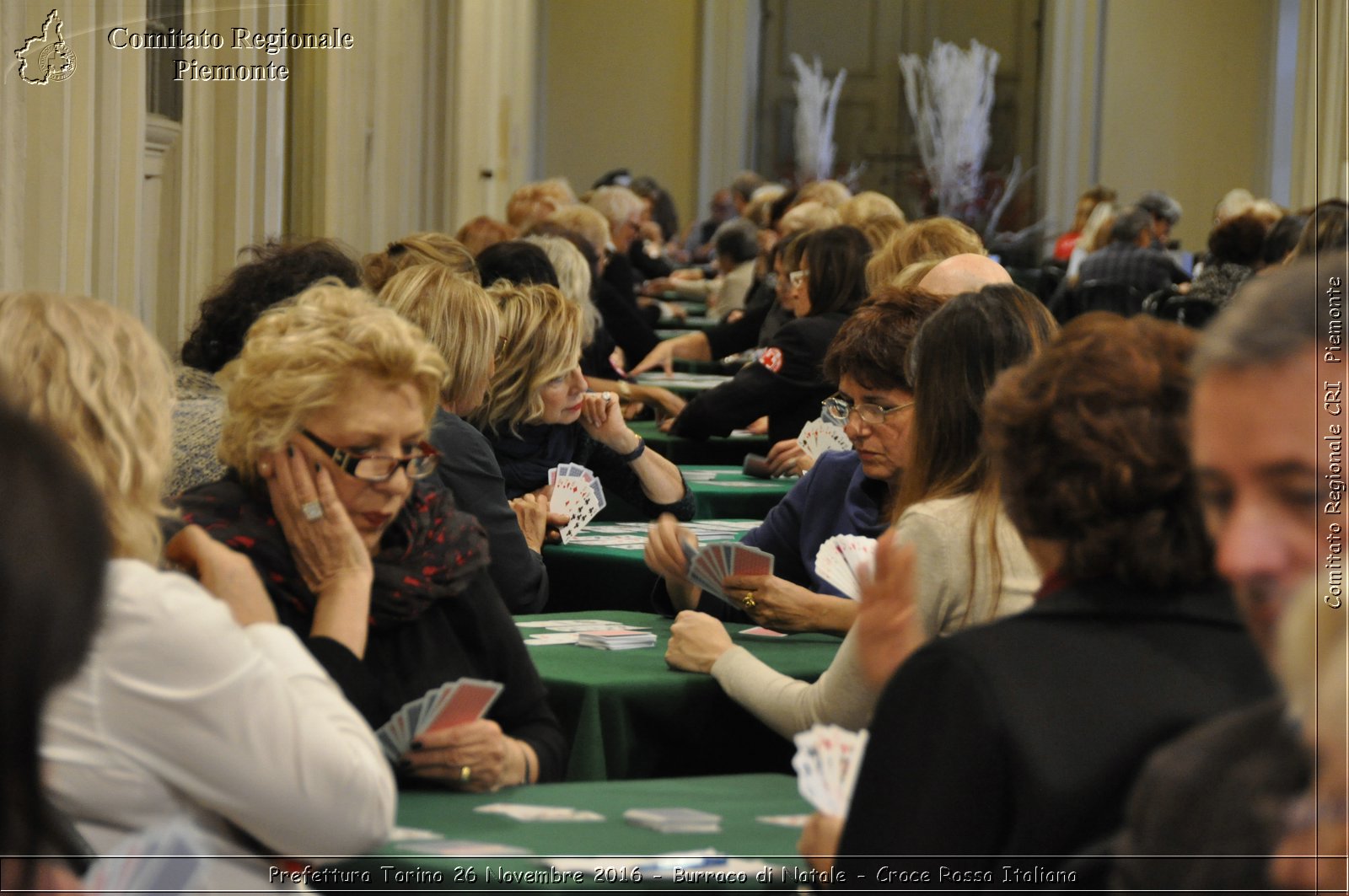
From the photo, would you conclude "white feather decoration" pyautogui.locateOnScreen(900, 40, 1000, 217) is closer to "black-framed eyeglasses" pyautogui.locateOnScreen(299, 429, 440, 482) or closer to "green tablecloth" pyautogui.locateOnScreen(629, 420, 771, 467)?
"green tablecloth" pyautogui.locateOnScreen(629, 420, 771, 467)

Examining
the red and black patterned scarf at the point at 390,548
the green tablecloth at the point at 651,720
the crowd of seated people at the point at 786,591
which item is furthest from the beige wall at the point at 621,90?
the red and black patterned scarf at the point at 390,548

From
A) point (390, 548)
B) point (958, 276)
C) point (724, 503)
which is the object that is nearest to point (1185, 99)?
point (724, 503)

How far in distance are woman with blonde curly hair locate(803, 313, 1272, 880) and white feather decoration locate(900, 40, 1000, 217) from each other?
14718mm

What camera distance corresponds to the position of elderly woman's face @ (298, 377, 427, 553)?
94.7 inches

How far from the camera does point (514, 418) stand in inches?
178

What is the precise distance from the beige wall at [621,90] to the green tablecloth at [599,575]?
566 inches

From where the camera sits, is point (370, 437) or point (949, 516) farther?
point (949, 516)

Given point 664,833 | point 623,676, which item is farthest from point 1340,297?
point 623,676

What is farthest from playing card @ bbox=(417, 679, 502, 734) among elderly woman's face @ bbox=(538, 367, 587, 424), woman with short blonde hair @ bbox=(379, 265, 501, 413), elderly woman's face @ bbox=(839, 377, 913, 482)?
elderly woman's face @ bbox=(538, 367, 587, 424)

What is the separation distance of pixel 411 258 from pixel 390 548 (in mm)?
2360

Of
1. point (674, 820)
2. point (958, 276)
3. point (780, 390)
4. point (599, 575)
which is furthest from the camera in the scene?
point (780, 390)

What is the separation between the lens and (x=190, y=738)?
1.73 metres

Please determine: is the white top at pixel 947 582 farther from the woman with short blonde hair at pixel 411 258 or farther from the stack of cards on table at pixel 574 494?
the woman with short blonde hair at pixel 411 258

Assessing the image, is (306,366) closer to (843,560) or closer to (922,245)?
(843,560)
